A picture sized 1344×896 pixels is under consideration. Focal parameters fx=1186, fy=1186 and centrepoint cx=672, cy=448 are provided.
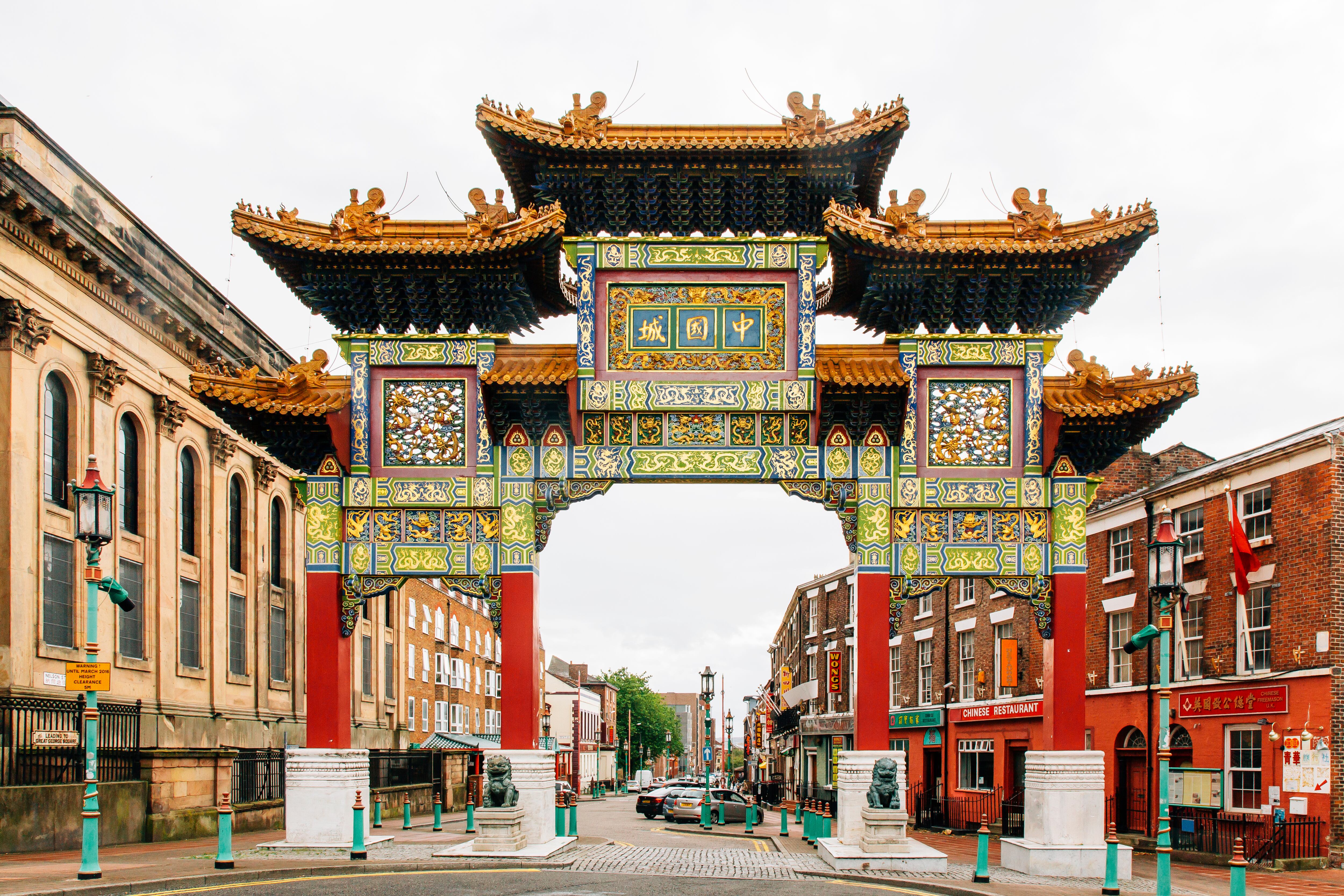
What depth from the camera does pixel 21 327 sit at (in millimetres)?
25438

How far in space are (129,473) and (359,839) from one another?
15602 mm

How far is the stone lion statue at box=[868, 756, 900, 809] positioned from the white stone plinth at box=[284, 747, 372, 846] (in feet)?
29.6

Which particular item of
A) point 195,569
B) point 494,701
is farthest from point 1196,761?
point 494,701

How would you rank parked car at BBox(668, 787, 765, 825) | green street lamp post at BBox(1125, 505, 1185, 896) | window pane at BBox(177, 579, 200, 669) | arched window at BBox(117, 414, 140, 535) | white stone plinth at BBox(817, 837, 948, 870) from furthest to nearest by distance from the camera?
1. parked car at BBox(668, 787, 765, 825)
2. window pane at BBox(177, 579, 200, 669)
3. arched window at BBox(117, 414, 140, 535)
4. white stone plinth at BBox(817, 837, 948, 870)
5. green street lamp post at BBox(1125, 505, 1185, 896)

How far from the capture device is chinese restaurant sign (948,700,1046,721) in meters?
34.8

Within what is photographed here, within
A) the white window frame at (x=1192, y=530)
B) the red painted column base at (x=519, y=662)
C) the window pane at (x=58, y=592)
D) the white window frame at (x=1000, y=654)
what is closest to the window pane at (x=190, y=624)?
the window pane at (x=58, y=592)

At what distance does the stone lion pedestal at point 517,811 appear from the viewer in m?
20.3

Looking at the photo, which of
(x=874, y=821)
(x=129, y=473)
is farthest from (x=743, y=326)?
(x=129, y=473)

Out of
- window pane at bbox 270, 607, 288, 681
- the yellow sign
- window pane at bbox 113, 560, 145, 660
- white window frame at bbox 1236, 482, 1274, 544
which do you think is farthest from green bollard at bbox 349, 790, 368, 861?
window pane at bbox 270, 607, 288, 681

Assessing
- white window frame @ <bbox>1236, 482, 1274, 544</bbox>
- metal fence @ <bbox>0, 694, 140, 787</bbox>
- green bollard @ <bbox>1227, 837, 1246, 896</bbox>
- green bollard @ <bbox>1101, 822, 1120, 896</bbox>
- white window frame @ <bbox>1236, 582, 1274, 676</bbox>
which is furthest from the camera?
white window frame @ <bbox>1236, 482, 1274, 544</bbox>

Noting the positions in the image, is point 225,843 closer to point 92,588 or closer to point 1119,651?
point 92,588

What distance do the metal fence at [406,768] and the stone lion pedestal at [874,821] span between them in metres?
16.4

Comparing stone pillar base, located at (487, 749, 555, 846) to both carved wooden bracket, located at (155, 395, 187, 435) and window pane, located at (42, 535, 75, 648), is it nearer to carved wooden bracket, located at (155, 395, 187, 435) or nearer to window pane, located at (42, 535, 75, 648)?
window pane, located at (42, 535, 75, 648)

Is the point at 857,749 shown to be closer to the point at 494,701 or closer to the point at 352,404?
the point at 352,404
